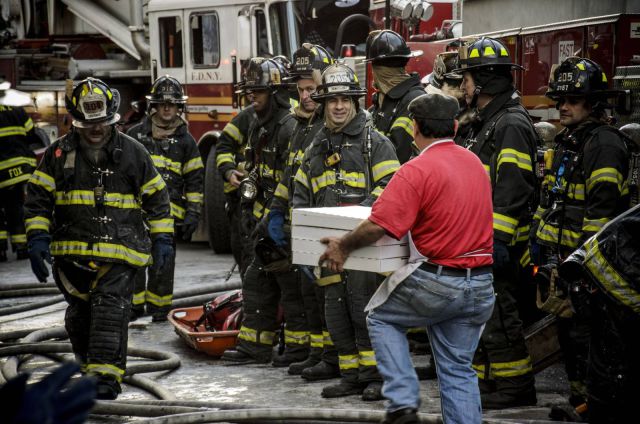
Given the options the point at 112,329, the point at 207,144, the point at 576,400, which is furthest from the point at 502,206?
the point at 207,144

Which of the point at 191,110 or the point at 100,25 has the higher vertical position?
the point at 100,25

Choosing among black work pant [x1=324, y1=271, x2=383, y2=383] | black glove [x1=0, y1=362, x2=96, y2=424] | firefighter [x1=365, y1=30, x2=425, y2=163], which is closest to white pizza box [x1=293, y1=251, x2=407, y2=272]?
black work pant [x1=324, y1=271, x2=383, y2=383]

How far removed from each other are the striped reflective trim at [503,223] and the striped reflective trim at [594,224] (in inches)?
17.0

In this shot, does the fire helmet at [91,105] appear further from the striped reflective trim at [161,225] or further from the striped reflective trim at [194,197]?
the striped reflective trim at [194,197]

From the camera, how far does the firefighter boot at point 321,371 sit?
23.9 ft

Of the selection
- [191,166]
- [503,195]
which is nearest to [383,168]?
[503,195]

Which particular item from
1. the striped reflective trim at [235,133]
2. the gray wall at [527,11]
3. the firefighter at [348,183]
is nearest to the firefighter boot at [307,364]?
the firefighter at [348,183]

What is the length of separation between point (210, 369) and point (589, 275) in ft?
12.5

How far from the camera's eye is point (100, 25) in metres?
15.6

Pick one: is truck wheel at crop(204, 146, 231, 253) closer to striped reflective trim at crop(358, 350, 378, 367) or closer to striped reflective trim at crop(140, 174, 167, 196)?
striped reflective trim at crop(140, 174, 167, 196)

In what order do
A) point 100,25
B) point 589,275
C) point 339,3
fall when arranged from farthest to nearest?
point 100,25 < point 339,3 < point 589,275

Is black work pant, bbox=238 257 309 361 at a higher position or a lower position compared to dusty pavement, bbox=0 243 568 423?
higher

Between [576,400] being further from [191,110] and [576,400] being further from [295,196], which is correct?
[191,110]

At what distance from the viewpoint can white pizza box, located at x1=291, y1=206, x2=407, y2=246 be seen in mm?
5071
